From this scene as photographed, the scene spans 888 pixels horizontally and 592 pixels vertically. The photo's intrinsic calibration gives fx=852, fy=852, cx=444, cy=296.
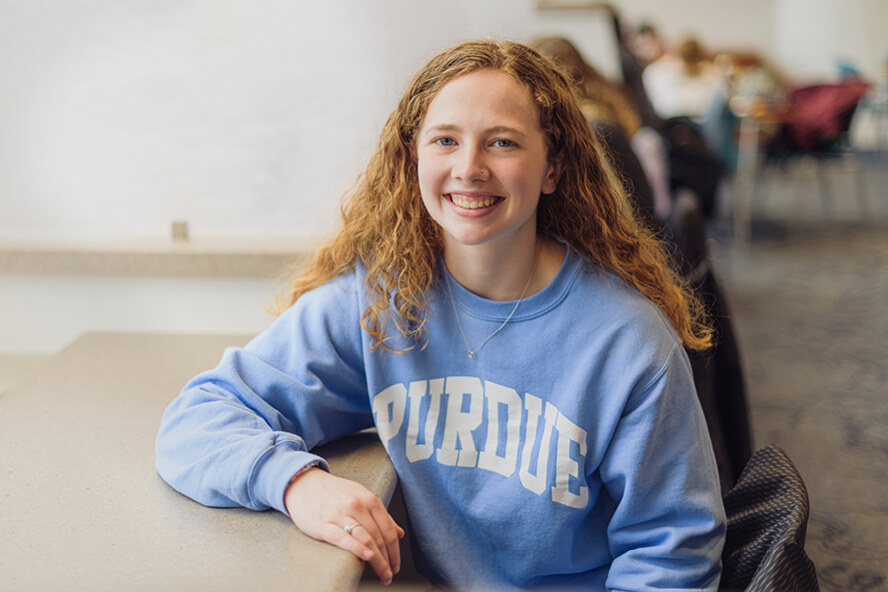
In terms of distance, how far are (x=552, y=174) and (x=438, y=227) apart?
18 cm

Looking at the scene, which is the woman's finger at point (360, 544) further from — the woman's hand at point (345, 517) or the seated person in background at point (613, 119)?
the seated person in background at point (613, 119)

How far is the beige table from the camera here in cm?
81

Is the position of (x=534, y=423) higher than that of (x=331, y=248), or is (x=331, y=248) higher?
(x=331, y=248)

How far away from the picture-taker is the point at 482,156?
3.38ft

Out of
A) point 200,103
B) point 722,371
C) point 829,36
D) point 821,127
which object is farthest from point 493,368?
point 829,36

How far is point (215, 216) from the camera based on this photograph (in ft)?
5.25

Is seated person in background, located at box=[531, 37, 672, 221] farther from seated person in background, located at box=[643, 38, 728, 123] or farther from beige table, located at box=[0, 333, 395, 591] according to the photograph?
seated person in background, located at box=[643, 38, 728, 123]

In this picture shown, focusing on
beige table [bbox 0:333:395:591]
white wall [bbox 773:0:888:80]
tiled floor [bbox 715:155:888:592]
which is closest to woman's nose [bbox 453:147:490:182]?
beige table [bbox 0:333:395:591]

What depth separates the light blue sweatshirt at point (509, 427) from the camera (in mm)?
1010

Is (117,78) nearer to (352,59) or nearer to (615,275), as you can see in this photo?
(352,59)

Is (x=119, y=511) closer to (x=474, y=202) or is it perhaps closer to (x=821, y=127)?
(x=474, y=202)

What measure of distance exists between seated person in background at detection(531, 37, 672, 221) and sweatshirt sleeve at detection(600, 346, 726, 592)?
2.31 feet

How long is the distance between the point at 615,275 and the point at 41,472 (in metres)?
0.75

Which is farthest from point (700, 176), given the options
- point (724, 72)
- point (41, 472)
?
point (41, 472)
